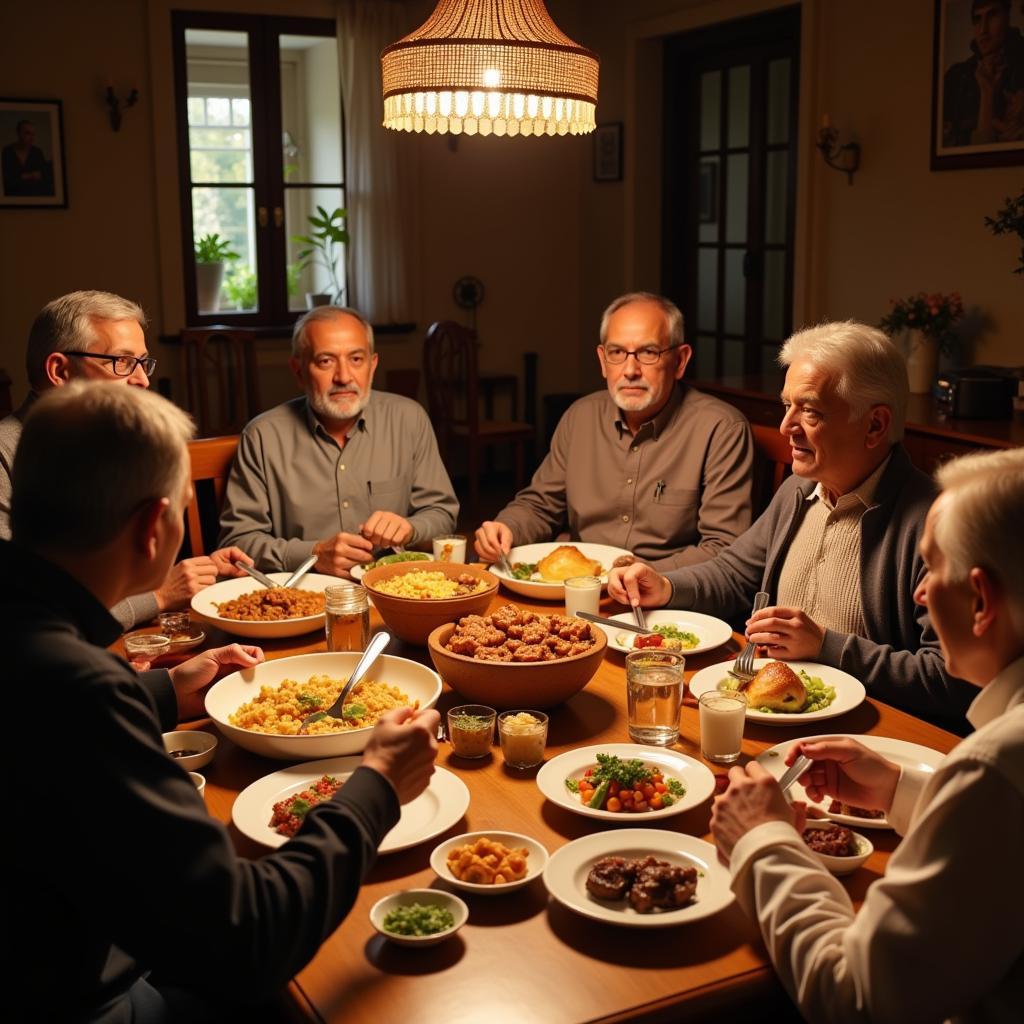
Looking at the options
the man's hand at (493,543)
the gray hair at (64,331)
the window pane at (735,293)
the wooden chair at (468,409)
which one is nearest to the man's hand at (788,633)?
the man's hand at (493,543)

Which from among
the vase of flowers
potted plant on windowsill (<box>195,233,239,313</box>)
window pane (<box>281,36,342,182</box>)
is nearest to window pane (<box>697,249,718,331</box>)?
the vase of flowers

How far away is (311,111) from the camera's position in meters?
6.73

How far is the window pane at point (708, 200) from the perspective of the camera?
6367 mm

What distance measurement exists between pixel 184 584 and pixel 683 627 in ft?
3.31

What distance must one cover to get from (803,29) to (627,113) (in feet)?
4.86

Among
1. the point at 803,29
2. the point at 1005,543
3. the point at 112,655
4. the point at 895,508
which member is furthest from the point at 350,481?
the point at 803,29

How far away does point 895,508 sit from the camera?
88.1 inches

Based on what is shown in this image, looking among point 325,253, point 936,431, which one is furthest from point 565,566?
point 325,253

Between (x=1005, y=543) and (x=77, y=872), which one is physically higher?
(x=1005, y=543)

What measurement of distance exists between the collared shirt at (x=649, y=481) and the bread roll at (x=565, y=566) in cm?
41

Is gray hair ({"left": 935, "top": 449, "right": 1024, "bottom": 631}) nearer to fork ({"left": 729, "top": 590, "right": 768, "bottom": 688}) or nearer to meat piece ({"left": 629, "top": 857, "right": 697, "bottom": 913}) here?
meat piece ({"left": 629, "top": 857, "right": 697, "bottom": 913})

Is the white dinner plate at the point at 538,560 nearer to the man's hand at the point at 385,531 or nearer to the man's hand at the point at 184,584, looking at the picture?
the man's hand at the point at 385,531

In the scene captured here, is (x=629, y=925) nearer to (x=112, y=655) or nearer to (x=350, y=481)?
(x=112, y=655)

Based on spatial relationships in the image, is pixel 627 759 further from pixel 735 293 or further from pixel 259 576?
pixel 735 293
